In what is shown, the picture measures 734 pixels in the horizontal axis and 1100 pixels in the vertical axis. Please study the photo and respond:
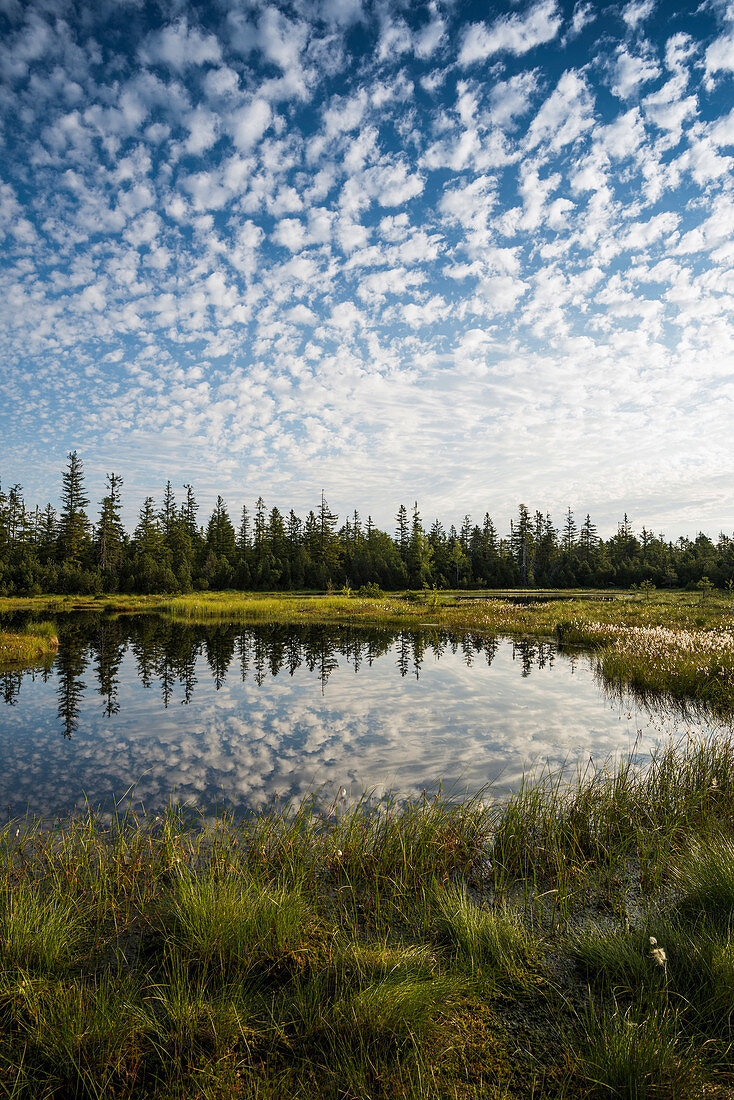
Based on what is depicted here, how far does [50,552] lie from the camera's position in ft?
250

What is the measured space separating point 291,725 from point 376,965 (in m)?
8.76

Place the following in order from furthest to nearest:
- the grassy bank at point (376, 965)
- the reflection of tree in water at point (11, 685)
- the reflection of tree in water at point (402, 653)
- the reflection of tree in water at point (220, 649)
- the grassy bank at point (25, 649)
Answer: the grassy bank at point (25, 649)
the reflection of tree in water at point (402, 653)
the reflection of tree in water at point (220, 649)
the reflection of tree in water at point (11, 685)
the grassy bank at point (376, 965)

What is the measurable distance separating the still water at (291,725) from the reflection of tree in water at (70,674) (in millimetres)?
Answer: 82

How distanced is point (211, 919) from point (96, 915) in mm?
1393

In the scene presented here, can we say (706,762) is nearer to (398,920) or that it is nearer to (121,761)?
(398,920)

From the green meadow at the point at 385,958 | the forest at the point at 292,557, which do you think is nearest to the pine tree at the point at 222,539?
the forest at the point at 292,557

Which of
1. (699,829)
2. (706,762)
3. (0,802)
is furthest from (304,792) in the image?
(706,762)

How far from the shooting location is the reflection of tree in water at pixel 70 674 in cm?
1298

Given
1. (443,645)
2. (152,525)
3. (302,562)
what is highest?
(152,525)

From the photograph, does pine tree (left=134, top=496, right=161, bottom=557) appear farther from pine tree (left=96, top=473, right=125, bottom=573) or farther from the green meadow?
the green meadow

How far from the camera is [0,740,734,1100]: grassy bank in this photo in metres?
3.00

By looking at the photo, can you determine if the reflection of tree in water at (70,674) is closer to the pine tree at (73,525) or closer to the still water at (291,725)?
the still water at (291,725)

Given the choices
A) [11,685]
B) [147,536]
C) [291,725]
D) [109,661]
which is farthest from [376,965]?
[147,536]

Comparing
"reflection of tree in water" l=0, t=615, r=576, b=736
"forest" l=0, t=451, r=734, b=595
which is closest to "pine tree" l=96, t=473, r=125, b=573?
"forest" l=0, t=451, r=734, b=595
